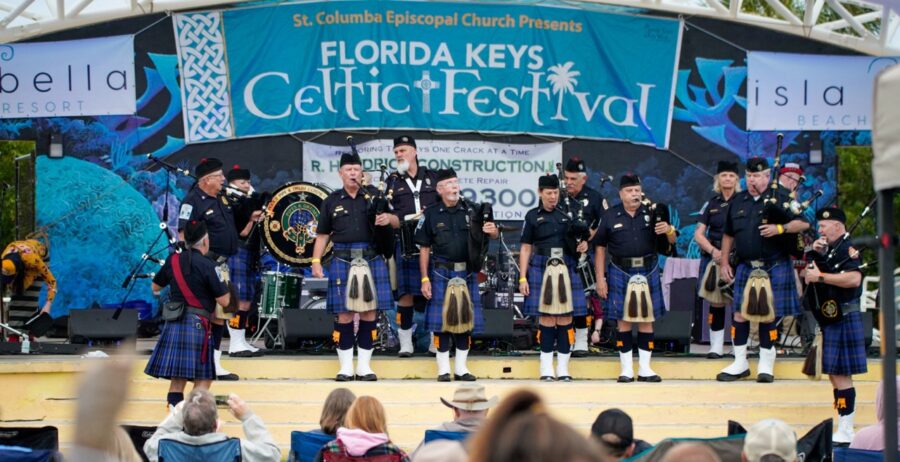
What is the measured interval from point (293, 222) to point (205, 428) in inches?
207

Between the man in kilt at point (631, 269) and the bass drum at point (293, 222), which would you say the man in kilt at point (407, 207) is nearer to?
the bass drum at point (293, 222)

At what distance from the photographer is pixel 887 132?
390cm

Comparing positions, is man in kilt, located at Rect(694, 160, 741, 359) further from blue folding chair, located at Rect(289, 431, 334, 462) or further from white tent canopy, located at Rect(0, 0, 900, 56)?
blue folding chair, located at Rect(289, 431, 334, 462)

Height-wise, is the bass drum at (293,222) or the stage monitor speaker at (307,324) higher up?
the bass drum at (293,222)

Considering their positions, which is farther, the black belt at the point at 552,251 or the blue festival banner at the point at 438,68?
the blue festival banner at the point at 438,68

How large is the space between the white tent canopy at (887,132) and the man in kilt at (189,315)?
5.61m

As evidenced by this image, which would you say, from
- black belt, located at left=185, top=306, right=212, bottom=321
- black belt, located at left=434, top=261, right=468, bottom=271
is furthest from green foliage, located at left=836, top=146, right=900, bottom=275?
black belt, located at left=185, top=306, right=212, bottom=321

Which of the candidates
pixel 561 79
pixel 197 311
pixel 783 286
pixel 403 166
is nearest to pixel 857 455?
pixel 783 286

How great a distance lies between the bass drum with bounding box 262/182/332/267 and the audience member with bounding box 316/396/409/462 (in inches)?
218

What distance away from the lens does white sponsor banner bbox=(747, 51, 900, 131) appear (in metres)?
12.8

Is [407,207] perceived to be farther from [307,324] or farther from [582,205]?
[582,205]

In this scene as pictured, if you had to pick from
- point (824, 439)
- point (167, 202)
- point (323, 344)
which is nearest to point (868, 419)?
point (824, 439)

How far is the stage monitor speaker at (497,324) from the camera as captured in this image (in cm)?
1103

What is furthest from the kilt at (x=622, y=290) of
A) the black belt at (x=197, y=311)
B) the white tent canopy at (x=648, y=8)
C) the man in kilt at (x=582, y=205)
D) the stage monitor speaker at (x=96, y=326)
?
the stage monitor speaker at (x=96, y=326)
